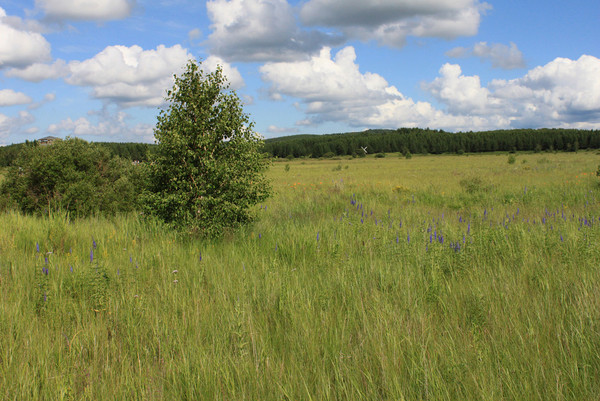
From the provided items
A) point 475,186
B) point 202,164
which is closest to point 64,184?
point 202,164

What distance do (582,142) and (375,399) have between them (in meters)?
158

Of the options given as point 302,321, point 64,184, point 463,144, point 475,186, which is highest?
point 463,144

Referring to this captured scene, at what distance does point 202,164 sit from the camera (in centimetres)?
613

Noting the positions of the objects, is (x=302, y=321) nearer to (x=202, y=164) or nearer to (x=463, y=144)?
(x=202, y=164)

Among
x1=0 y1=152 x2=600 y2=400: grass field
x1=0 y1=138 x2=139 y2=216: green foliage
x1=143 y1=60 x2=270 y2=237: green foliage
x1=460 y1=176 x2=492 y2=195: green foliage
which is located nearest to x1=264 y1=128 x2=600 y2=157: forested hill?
x1=460 y1=176 x2=492 y2=195: green foliage

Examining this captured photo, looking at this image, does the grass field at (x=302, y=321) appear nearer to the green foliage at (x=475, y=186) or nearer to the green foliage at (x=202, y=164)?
the green foliage at (x=202, y=164)

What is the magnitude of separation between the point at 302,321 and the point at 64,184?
837 centimetres

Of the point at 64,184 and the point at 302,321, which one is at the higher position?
the point at 64,184

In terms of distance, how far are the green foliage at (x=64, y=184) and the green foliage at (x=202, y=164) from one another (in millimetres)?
3407

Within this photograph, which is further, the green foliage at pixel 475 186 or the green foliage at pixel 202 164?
the green foliage at pixel 475 186

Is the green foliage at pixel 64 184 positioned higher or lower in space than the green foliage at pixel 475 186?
higher

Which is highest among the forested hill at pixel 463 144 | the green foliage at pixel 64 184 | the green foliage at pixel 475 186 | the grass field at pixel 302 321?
the forested hill at pixel 463 144

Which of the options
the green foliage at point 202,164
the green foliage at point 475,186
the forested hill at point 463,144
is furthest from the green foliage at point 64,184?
the forested hill at point 463,144

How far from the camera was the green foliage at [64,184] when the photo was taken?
8.64 meters
